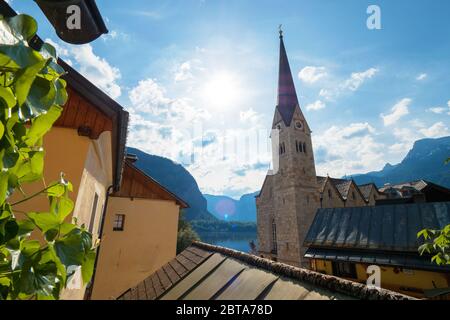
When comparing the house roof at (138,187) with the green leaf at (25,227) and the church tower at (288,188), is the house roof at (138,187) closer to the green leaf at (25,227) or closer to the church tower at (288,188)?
the green leaf at (25,227)

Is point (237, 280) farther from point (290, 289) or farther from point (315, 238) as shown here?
point (315, 238)

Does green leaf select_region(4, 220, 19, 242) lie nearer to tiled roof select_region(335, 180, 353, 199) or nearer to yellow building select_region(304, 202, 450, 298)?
yellow building select_region(304, 202, 450, 298)

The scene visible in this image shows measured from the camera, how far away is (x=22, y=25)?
0.66 metres

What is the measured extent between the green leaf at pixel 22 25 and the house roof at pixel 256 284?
2.64 meters

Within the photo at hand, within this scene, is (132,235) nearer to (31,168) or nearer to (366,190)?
(31,168)

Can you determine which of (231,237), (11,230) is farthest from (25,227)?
(231,237)

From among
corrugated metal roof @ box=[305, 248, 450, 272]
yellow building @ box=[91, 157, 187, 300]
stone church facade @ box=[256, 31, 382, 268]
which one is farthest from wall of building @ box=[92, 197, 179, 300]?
stone church facade @ box=[256, 31, 382, 268]

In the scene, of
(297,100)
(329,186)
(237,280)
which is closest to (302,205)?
(329,186)

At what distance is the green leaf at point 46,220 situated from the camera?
0.75 m

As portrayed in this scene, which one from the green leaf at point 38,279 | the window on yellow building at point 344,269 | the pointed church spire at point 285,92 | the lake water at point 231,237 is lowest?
the lake water at point 231,237

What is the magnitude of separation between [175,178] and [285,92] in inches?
5269

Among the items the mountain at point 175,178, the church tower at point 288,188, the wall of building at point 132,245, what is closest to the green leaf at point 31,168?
the wall of building at point 132,245

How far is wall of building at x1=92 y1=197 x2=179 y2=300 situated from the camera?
11.9m
